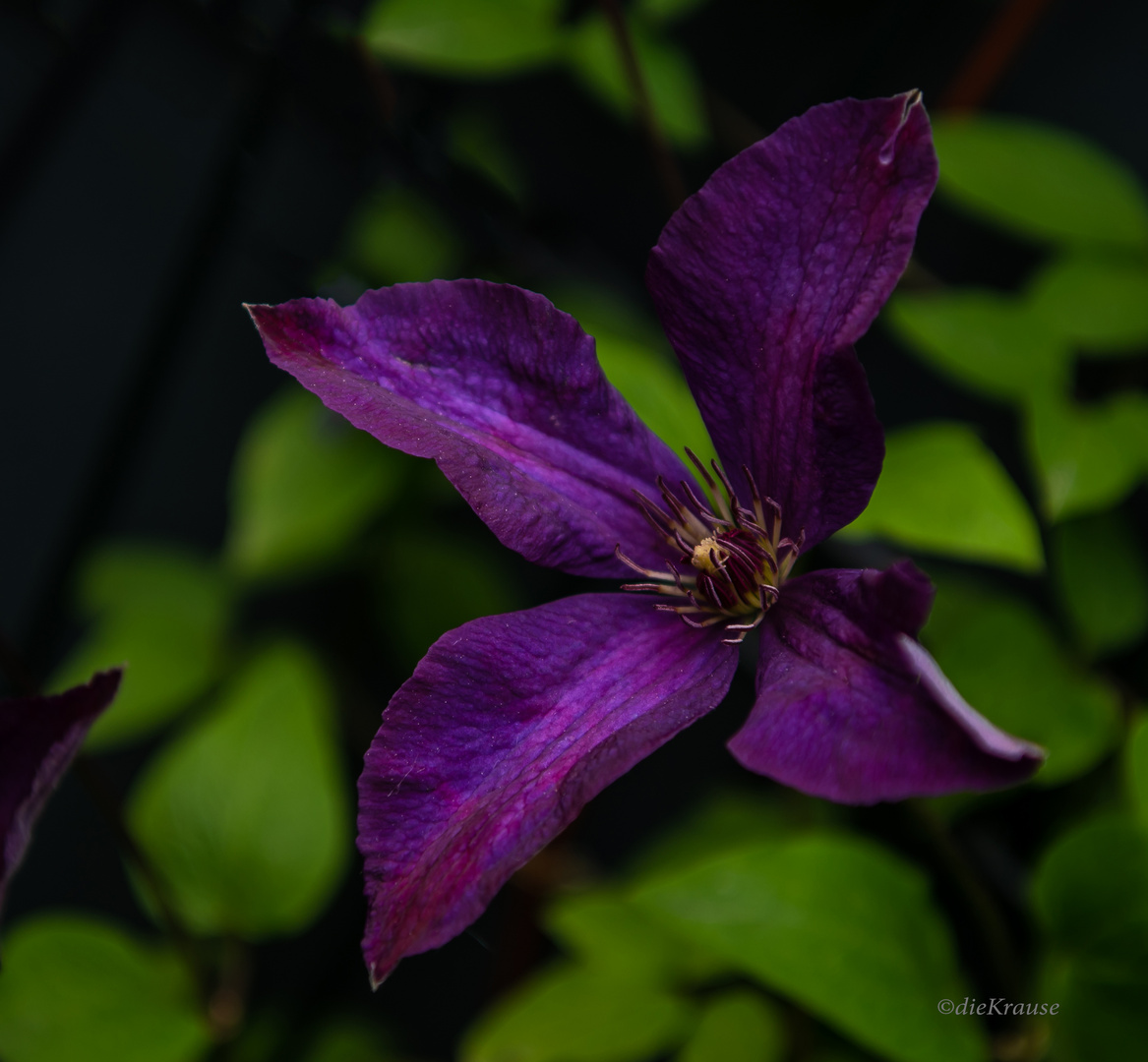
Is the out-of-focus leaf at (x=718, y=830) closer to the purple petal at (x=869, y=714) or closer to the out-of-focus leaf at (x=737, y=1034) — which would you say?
the out-of-focus leaf at (x=737, y=1034)

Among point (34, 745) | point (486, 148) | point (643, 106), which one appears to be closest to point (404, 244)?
point (486, 148)

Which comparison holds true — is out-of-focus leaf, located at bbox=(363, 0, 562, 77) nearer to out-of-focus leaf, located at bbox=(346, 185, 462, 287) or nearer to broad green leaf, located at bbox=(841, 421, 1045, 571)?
out-of-focus leaf, located at bbox=(346, 185, 462, 287)

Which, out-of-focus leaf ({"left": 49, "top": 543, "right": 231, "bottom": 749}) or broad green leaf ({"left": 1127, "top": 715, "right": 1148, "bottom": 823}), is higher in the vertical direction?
broad green leaf ({"left": 1127, "top": 715, "right": 1148, "bottom": 823})

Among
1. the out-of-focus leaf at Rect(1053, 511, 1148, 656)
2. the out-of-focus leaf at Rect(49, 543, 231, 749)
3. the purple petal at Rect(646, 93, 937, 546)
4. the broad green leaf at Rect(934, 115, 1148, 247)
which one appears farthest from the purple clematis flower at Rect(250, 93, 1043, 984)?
the out-of-focus leaf at Rect(49, 543, 231, 749)

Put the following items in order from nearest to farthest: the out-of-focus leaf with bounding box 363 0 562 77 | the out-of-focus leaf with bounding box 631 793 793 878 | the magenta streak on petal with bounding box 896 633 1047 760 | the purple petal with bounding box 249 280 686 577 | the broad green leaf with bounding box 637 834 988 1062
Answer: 1. the magenta streak on petal with bounding box 896 633 1047 760
2. the purple petal with bounding box 249 280 686 577
3. the broad green leaf with bounding box 637 834 988 1062
4. the out-of-focus leaf with bounding box 363 0 562 77
5. the out-of-focus leaf with bounding box 631 793 793 878

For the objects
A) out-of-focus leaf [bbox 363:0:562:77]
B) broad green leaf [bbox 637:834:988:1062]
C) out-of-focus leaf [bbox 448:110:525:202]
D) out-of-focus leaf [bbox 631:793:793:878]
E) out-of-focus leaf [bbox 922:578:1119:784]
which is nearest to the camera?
broad green leaf [bbox 637:834:988:1062]

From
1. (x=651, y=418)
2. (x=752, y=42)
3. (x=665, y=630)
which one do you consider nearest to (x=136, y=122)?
(x=752, y=42)

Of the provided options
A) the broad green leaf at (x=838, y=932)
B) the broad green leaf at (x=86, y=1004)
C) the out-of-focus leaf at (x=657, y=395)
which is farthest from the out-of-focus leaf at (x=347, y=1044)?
the out-of-focus leaf at (x=657, y=395)
